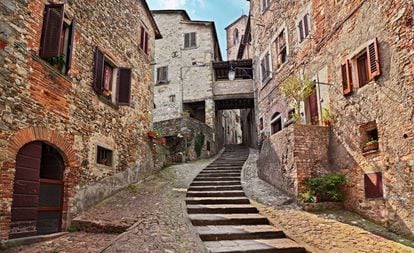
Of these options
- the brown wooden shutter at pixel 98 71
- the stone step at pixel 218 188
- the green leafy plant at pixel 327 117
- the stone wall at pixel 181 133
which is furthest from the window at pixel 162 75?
the green leafy plant at pixel 327 117

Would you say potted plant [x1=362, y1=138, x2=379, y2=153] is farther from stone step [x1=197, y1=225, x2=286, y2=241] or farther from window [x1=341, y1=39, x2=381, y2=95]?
stone step [x1=197, y1=225, x2=286, y2=241]

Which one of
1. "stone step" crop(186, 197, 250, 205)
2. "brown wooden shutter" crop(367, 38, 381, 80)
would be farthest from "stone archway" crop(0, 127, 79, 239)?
"brown wooden shutter" crop(367, 38, 381, 80)

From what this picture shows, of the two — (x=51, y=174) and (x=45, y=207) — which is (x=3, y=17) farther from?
(x=45, y=207)

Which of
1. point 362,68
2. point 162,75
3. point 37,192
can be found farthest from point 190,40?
Answer: point 37,192

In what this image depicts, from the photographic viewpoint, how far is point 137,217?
21.1 ft

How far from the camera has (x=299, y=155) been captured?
7.61m

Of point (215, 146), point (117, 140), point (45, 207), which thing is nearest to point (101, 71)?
point (117, 140)

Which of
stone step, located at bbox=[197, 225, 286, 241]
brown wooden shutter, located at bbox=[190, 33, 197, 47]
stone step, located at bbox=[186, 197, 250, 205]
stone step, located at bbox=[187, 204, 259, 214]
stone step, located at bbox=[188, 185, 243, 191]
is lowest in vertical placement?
stone step, located at bbox=[197, 225, 286, 241]

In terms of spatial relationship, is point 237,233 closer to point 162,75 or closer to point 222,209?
point 222,209

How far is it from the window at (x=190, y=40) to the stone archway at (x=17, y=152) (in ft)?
48.7

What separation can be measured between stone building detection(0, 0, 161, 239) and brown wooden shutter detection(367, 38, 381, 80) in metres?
6.99

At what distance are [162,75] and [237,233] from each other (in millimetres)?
16493

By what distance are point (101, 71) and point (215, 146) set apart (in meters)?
11.1

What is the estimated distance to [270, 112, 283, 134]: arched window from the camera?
12819mm
